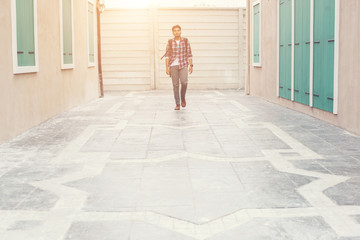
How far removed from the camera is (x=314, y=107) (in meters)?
11.0

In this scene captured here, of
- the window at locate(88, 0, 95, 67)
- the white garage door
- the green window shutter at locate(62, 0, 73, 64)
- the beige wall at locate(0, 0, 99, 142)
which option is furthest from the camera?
the white garage door

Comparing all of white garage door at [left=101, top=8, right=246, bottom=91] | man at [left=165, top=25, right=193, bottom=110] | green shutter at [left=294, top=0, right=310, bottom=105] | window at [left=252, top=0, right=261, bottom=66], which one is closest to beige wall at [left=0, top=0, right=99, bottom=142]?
man at [left=165, top=25, right=193, bottom=110]

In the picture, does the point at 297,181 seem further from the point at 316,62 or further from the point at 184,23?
the point at 184,23

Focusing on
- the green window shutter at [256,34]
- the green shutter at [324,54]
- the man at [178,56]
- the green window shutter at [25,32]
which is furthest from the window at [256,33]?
the green window shutter at [25,32]

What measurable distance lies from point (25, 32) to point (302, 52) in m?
5.54

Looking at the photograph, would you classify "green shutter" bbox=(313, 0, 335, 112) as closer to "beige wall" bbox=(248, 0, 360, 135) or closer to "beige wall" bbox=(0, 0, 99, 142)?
"beige wall" bbox=(248, 0, 360, 135)

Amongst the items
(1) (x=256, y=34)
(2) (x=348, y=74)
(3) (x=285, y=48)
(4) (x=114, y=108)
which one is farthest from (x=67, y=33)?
(2) (x=348, y=74)

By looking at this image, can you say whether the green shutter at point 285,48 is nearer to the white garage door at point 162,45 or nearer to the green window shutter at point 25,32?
the green window shutter at point 25,32

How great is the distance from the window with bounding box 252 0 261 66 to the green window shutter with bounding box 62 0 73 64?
18.8 feet

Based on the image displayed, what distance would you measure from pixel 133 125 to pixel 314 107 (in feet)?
11.5

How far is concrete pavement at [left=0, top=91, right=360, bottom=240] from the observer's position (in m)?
4.03

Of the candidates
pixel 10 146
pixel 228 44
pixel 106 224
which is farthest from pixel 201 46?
pixel 106 224

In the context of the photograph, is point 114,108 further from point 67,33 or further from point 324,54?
point 324,54

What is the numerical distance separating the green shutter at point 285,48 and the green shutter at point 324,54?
7.30ft
